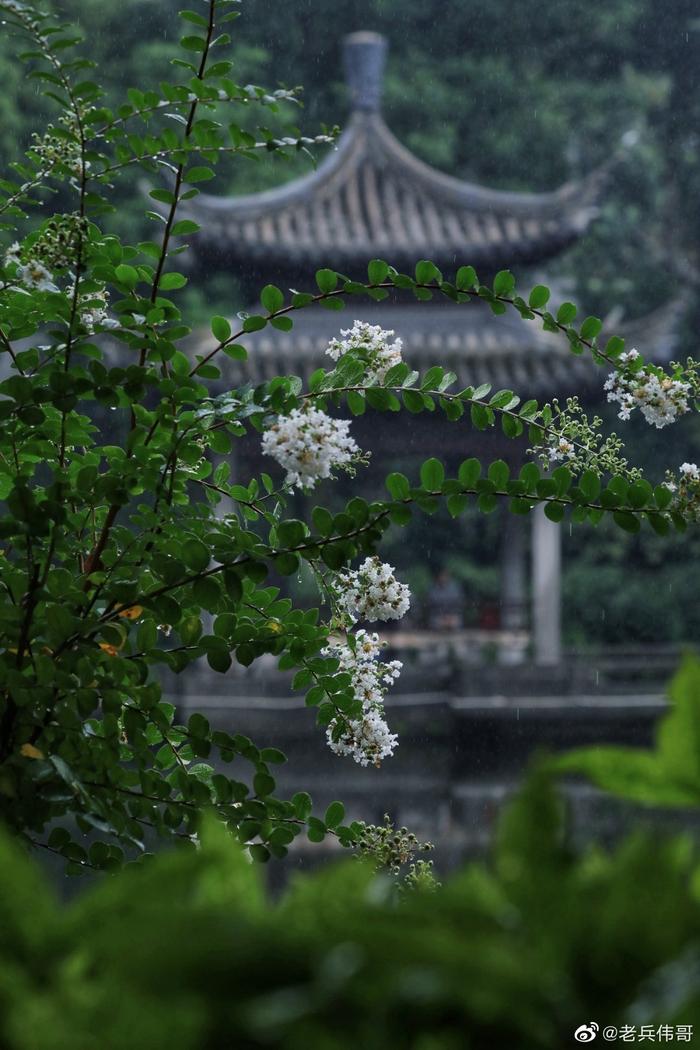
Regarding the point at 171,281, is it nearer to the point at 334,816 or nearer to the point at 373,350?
the point at 373,350

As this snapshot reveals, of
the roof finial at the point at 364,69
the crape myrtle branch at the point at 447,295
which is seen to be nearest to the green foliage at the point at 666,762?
the crape myrtle branch at the point at 447,295

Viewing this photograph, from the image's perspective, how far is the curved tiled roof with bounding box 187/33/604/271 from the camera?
9438 mm

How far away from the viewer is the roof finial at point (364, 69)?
9828mm

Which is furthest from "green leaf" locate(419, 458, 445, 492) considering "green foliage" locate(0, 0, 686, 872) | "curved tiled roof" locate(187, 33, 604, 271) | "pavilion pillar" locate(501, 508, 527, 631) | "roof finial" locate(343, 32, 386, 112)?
"roof finial" locate(343, 32, 386, 112)

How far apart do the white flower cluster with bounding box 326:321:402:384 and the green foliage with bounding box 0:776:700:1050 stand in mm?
726

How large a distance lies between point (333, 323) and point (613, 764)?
9.31 metres

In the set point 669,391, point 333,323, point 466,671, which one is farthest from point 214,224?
point 669,391

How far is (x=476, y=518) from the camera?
15070 mm

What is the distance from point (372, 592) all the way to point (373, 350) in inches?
7.5

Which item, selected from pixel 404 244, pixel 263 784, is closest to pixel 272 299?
pixel 263 784

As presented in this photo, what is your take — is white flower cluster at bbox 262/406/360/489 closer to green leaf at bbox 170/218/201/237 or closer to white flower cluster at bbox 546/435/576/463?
green leaf at bbox 170/218/201/237

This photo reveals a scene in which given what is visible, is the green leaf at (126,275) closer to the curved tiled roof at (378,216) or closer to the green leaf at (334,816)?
the green leaf at (334,816)

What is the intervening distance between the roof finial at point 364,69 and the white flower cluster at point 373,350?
357 inches

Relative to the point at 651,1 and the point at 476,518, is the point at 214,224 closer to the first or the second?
the point at 476,518
